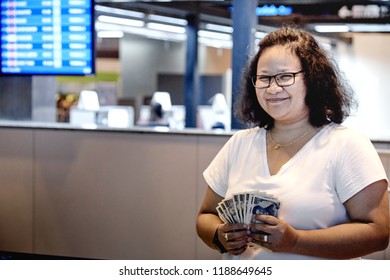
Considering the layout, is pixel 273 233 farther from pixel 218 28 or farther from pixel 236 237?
pixel 218 28

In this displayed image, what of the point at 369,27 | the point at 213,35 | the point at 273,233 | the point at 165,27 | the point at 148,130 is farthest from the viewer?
the point at 213,35

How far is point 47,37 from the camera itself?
474 cm

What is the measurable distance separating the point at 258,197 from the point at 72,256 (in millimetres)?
3144

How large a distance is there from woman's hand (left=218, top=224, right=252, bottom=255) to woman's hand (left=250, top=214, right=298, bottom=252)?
21 millimetres

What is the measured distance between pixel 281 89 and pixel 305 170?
20 cm

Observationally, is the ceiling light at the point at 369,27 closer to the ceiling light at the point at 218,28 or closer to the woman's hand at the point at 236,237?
the ceiling light at the point at 218,28

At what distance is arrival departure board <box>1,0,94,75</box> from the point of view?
4641 millimetres

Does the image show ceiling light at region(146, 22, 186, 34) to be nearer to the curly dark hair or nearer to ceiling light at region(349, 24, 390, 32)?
ceiling light at region(349, 24, 390, 32)

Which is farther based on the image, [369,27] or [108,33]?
[108,33]

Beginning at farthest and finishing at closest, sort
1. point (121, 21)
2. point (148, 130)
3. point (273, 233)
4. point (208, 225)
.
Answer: point (121, 21) < point (148, 130) < point (208, 225) < point (273, 233)

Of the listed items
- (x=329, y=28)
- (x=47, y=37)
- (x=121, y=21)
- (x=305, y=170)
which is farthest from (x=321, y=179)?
(x=121, y=21)

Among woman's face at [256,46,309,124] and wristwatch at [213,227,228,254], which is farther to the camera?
wristwatch at [213,227,228,254]

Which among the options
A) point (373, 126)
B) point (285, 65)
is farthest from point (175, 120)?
point (285, 65)

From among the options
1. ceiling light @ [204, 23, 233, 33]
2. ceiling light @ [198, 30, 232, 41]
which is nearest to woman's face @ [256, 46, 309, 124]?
ceiling light @ [204, 23, 233, 33]
